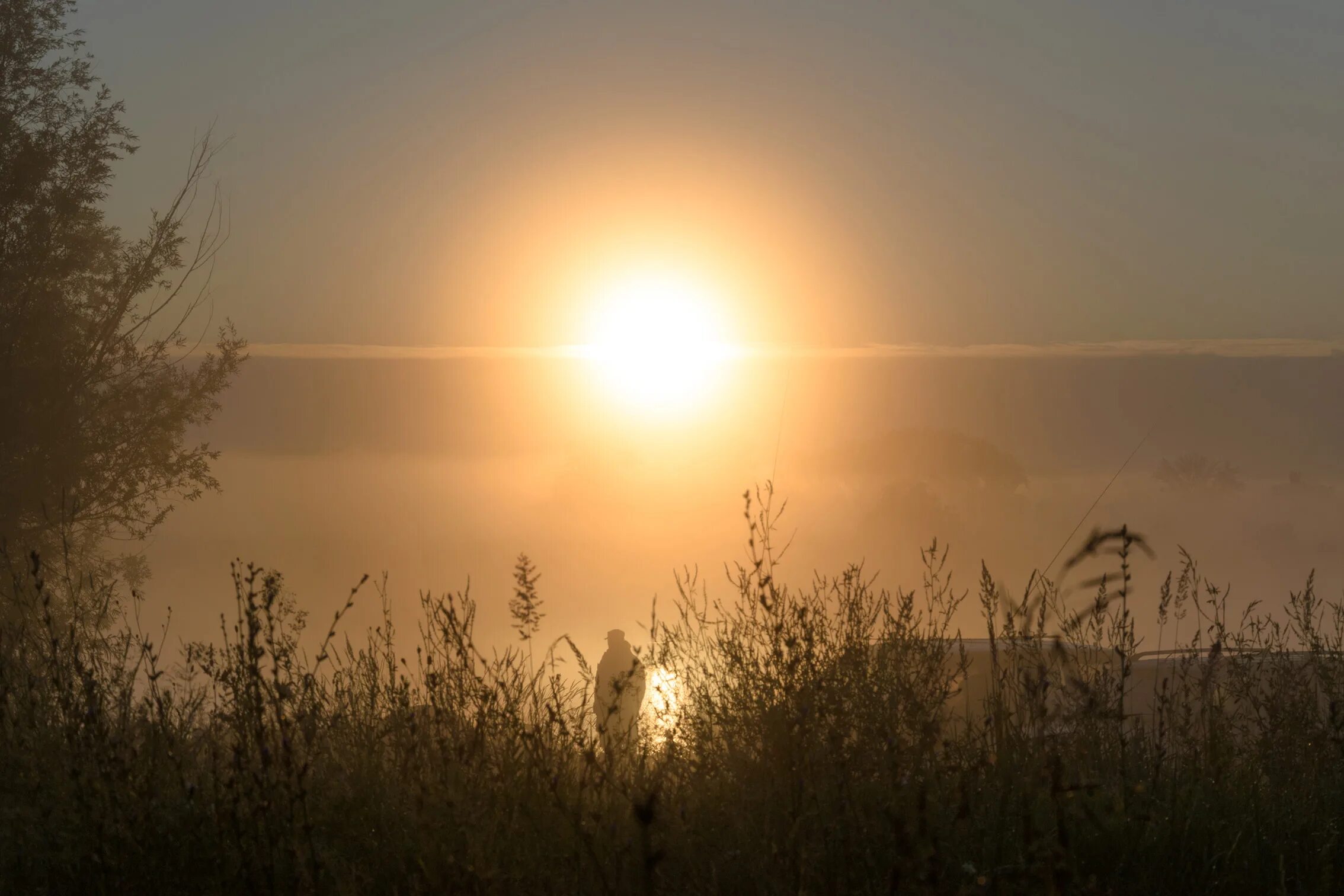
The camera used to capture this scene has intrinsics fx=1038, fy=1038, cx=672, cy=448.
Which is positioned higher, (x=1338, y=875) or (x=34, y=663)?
(x=34, y=663)

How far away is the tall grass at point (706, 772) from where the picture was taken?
2.99 metres

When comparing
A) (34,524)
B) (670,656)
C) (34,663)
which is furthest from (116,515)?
(670,656)

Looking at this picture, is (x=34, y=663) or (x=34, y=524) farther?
(x=34, y=524)

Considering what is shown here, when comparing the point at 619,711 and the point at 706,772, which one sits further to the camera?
the point at 706,772

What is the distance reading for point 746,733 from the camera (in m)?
4.46

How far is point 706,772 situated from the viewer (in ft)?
13.1

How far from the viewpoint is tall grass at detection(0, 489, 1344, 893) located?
9.80ft

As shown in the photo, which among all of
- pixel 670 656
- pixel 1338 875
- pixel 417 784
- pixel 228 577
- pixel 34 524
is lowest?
pixel 1338 875

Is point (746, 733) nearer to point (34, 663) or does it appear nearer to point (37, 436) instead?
point (34, 663)

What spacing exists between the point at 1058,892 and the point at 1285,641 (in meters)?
4.09

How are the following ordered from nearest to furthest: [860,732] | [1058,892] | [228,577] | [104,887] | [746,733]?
[1058,892] → [104,887] → [228,577] → [860,732] → [746,733]

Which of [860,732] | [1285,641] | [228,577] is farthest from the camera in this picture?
[1285,641]

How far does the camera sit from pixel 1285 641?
18.3ft

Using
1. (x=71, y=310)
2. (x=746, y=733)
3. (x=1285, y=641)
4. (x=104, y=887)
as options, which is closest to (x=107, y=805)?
(x=104, y=887)
